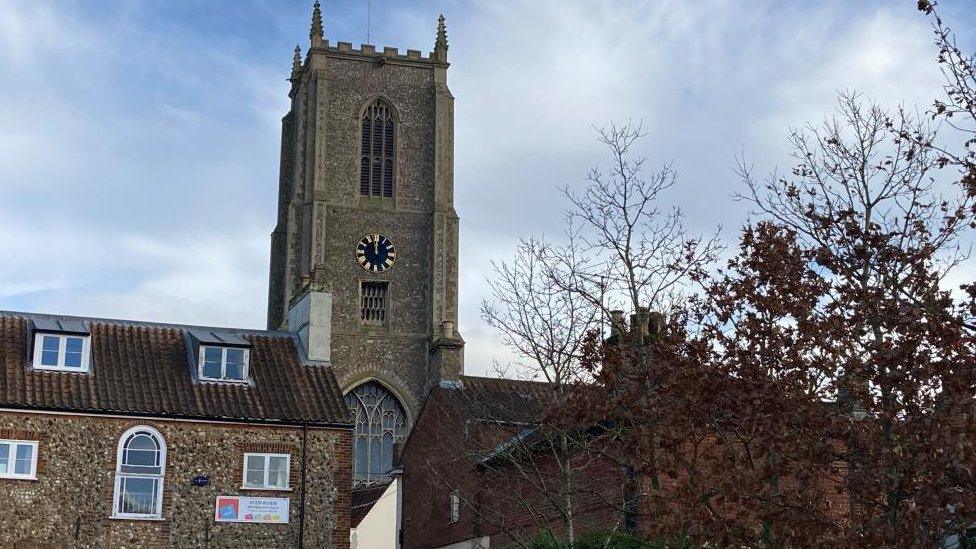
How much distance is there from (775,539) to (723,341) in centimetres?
343

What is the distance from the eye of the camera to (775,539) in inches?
551

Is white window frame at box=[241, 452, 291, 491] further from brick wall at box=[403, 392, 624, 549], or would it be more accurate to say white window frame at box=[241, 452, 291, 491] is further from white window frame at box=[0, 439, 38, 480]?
white window frame at box=[0, 439, 38, 480]

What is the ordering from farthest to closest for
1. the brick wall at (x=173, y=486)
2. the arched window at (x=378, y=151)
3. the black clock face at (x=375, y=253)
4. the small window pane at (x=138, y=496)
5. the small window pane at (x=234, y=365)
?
the arched window at (x=378, y=151) → the black clock face at (x=375, y=253) → the small window pane at (x=234, y=365) → the small window pane at (x=138, y=496) → the brick wall at (x=173, y=486)

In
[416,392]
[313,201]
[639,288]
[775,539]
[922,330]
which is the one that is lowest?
[775,539]

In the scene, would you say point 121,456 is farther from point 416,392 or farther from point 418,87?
point 418,87

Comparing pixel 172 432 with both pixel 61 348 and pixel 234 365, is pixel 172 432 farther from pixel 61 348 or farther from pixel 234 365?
pixel 61 348

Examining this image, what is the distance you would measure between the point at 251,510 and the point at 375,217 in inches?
1427

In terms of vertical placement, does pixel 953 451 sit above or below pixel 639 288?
below

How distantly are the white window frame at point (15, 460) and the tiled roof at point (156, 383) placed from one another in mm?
791

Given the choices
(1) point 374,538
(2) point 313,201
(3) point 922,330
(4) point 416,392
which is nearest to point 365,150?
(2) point 313,201

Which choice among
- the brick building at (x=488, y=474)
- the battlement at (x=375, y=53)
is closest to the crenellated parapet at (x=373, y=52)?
the battlement at (x=375, y=53)

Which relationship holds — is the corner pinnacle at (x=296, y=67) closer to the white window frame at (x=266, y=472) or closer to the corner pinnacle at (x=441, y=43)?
the corner pinnacle at (x=441, y=43)

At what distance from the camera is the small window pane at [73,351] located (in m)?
29.7

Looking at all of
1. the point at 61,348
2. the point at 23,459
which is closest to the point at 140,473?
the point at 23,459
